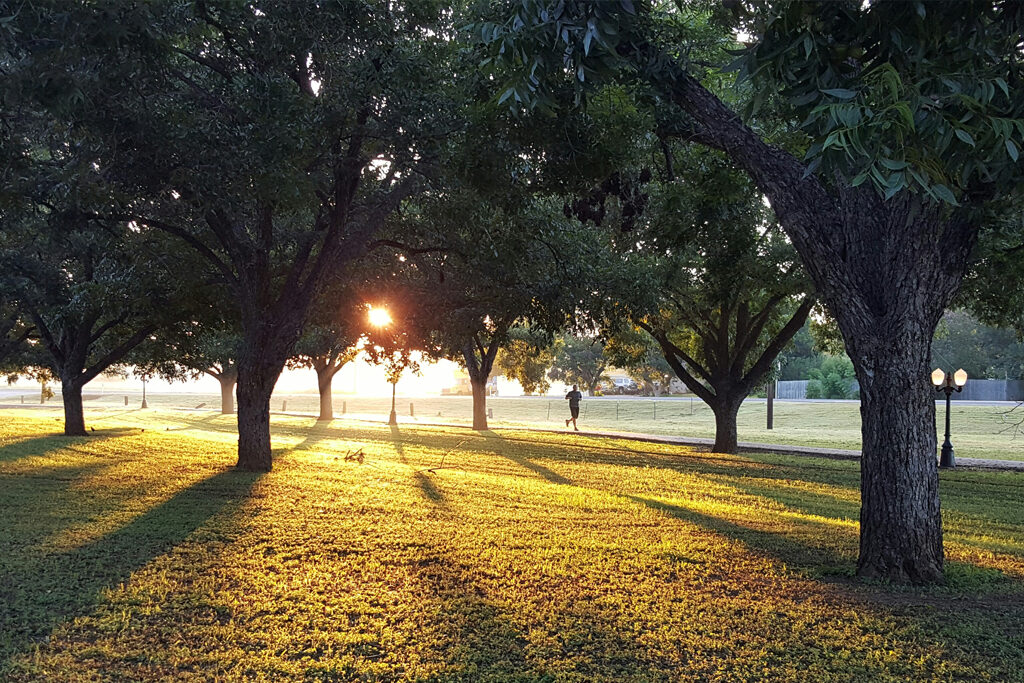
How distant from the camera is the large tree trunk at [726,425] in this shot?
2361cm

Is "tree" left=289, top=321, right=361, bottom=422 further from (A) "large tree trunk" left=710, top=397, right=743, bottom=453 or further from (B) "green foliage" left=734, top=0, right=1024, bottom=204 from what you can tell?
(B) "green foliage" left=734, top=0, right=1024, bottom=204

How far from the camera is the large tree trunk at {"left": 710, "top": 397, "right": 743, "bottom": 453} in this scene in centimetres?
2361

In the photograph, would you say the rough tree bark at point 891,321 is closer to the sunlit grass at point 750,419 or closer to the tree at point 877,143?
the tree at point 877,143

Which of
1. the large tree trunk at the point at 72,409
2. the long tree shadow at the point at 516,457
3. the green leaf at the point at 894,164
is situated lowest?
the long tree shadow at the point at 516,457

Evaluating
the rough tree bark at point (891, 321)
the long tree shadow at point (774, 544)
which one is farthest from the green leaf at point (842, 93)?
the long tree shadow at point (774, 544)

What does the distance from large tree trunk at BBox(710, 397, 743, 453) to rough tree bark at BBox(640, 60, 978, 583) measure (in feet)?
56.8

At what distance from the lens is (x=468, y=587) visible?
6074 millimetres

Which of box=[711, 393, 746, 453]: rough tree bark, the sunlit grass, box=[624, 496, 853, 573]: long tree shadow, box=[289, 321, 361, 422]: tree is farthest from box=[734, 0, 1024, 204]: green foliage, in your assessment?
the sunlit grass

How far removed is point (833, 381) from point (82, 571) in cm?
6502

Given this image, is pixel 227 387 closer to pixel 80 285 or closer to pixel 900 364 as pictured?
pixel 80 285

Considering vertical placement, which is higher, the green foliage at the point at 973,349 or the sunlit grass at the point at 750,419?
the green foliage at the point at 973,349

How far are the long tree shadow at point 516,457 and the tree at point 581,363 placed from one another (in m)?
40.4

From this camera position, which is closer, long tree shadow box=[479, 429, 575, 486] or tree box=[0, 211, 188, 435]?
long tree shadow box=[479, 429, 575, 486]

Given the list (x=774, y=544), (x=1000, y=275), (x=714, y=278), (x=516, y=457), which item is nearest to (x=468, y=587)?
(x=774, y=544)
